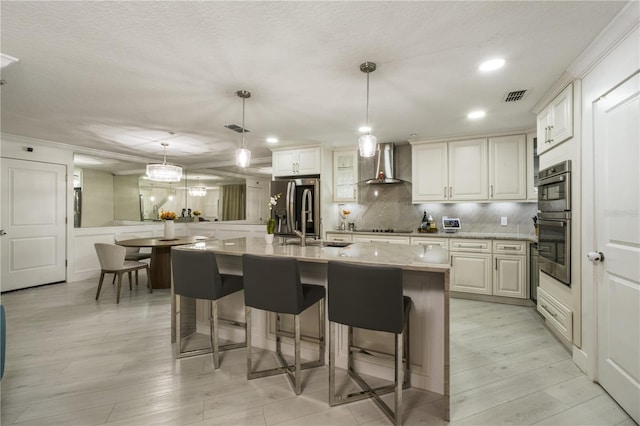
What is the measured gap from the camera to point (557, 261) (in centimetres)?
257

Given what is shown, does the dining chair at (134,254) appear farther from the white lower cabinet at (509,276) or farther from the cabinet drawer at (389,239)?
the white lower cabinet at (509,276)

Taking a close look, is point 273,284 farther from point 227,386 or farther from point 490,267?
→ point 490,267

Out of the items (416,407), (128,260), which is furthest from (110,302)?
(416,407)

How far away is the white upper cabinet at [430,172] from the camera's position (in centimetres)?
434

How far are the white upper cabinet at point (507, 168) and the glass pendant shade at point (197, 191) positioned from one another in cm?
601

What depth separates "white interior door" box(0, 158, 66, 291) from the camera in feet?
14.2

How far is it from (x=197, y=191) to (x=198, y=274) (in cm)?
518

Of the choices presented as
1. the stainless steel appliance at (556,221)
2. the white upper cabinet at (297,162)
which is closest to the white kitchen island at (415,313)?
the stainless steel appliance at (556,221)

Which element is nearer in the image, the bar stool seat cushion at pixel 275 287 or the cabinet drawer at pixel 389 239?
the bar stool seat cushion at pixel 275 287

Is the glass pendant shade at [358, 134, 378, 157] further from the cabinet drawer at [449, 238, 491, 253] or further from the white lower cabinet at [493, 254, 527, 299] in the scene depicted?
the white lower cabinet at [493, 254, 527, 299]

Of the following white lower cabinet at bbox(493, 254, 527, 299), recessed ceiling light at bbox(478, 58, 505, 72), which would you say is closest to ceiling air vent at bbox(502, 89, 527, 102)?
recessed ceiling light at bbox(478, 58, 505, 72)

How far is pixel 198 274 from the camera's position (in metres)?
2.26

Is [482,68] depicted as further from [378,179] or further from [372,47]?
[378,179]

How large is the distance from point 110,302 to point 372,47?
4489 mm
